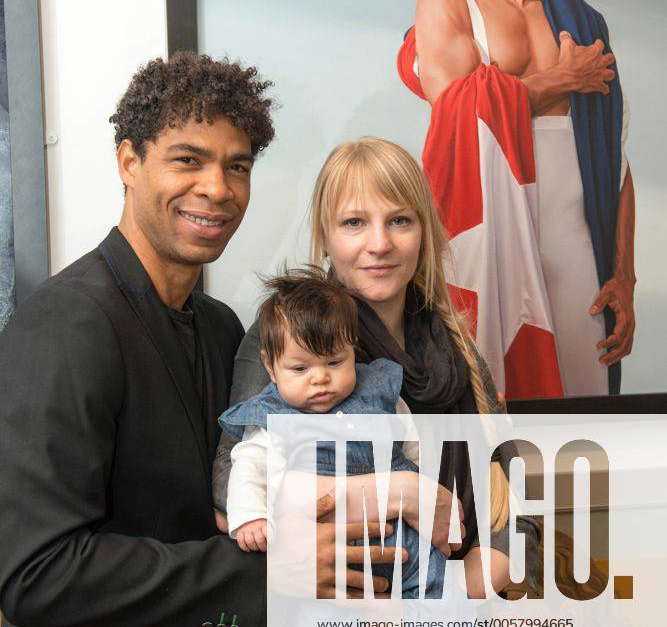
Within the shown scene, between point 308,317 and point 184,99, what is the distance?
0.44 meters

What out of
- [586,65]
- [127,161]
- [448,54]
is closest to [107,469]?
[127,161]

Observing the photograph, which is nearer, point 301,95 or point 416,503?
point 416,503

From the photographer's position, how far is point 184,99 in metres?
1.42

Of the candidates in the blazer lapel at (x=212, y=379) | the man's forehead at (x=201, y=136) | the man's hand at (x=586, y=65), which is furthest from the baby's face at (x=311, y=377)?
the man's hand at (x=586, y=65)

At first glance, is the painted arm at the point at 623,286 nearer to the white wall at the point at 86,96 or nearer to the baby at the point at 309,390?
the baby at the point at 309,390

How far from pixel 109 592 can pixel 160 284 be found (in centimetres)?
54

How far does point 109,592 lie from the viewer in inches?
46.5

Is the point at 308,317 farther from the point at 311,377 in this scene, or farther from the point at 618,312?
the point at 618,312

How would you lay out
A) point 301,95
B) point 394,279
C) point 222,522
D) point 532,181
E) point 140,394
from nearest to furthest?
point 140,394 → point 222,522 → point 394,279 → point 301,95 → point 532,181

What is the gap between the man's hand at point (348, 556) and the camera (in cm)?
131

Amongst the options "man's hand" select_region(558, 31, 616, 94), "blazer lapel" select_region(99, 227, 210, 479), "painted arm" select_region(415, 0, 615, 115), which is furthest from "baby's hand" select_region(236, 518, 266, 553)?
"man's hand" select_region(558, 31, 616, 94)

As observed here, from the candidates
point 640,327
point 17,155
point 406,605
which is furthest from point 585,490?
point 17,155

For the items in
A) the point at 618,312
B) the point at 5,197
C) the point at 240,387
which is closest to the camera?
the point at 240,387

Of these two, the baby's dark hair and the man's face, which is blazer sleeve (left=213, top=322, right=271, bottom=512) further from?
the man's face
